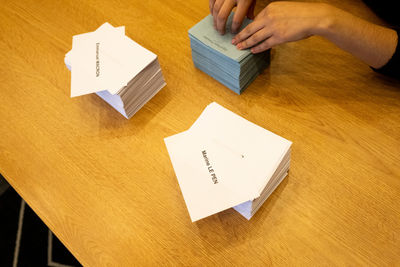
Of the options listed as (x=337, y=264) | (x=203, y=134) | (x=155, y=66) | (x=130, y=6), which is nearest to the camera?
(x=337, y=264)

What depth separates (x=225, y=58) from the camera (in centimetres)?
86

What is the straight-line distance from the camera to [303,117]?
0.89 metres

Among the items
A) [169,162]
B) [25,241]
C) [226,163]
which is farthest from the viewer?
[25,241]

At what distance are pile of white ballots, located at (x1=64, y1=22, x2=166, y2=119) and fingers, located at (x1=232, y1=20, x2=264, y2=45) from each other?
223mm

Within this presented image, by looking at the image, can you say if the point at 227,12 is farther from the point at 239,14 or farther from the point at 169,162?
the point at 169,162

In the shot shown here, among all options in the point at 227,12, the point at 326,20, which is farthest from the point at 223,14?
the point at 326,20

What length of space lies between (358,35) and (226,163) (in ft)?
1.60

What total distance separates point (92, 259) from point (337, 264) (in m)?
0.53

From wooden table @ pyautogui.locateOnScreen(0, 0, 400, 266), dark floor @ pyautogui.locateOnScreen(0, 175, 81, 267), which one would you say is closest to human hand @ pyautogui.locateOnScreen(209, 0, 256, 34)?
wooden table @ pyautogui.locateOnScreen(0, 0, 400, 266)

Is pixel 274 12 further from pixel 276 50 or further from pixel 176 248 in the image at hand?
pixel 176 248

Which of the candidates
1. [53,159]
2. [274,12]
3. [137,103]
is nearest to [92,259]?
[53,159]

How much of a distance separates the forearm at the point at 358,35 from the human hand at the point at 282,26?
0.02 m

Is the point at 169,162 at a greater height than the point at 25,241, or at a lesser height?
greater

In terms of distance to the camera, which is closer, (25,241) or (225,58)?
(225,58)
